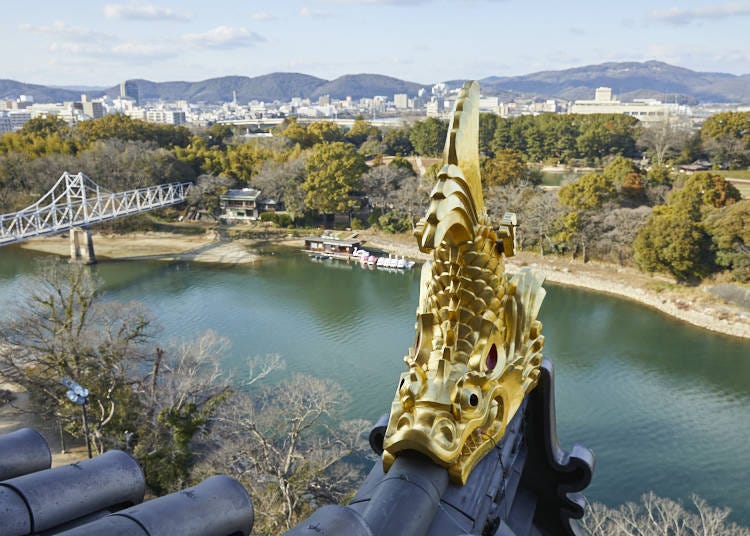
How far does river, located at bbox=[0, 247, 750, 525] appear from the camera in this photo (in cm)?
915

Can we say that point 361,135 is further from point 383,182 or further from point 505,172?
point 505,172

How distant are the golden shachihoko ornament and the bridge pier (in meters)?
20.7

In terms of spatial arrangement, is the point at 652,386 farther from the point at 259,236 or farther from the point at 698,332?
the point at 259,236

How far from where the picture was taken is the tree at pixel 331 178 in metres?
25.4

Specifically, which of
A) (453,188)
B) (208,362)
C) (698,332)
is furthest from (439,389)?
(698,332)

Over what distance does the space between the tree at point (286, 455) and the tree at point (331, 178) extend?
16346mm

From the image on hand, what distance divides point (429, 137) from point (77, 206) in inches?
871

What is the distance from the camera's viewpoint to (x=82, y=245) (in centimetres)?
2180

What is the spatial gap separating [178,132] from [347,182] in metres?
15.8

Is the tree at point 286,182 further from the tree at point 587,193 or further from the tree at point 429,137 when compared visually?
the tree at point 429,137

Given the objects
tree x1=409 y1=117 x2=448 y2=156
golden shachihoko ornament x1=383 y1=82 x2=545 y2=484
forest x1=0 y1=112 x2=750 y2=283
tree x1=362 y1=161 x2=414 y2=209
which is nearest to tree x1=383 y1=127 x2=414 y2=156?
forest x1=0 y1=112 x2=750 y2=283

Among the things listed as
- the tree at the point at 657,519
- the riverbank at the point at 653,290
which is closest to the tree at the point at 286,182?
the riverbank at the point at 653,290

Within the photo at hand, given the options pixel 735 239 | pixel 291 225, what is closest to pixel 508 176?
pixel 735 239

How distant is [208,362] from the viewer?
1170cm
